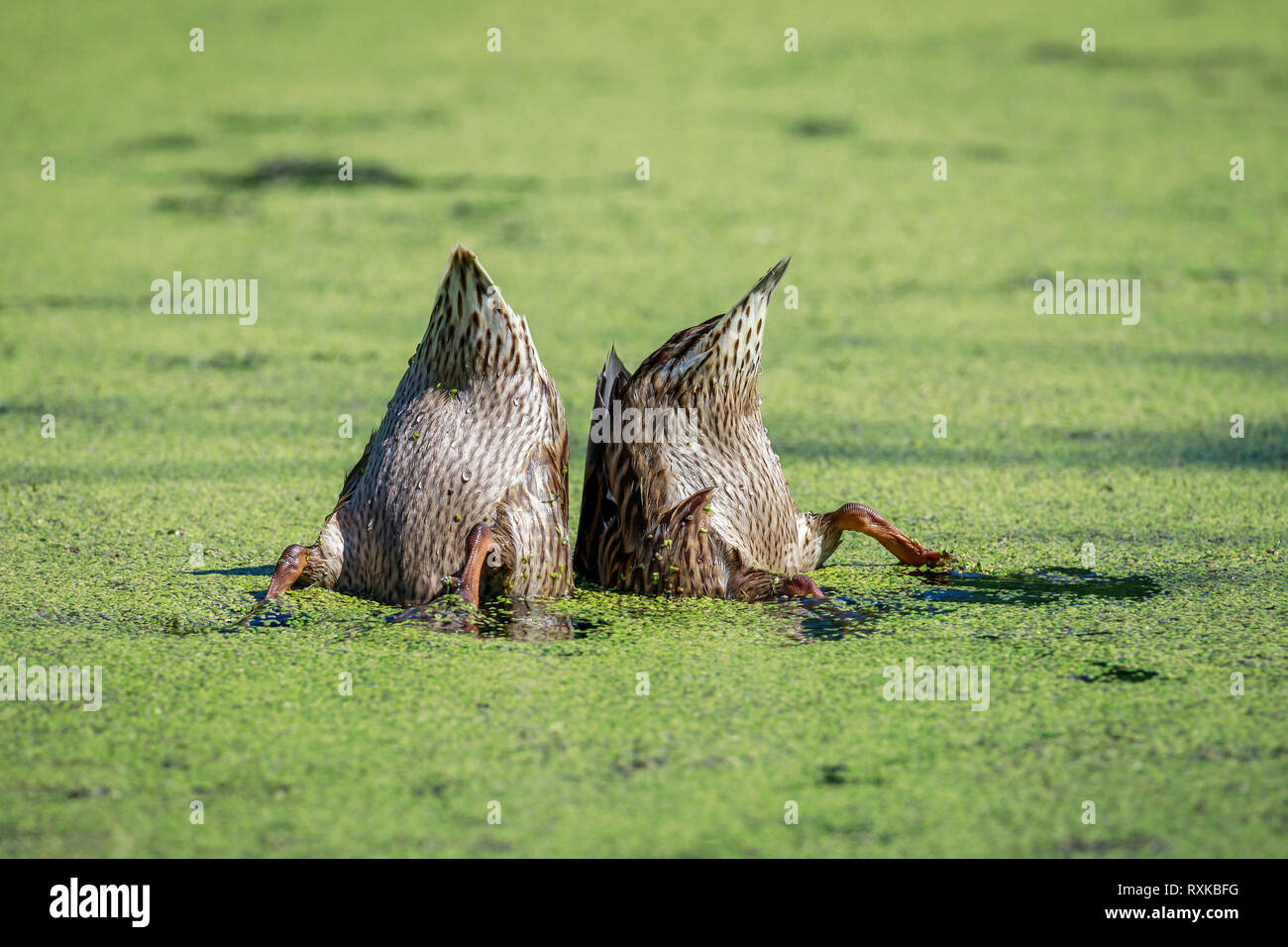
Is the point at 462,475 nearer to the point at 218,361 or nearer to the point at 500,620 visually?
the point at 500,620

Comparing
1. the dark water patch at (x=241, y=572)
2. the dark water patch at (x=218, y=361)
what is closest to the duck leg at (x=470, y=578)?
the dark water patch at (x=241, y=572)

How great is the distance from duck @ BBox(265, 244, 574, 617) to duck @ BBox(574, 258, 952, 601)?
0.44 feet

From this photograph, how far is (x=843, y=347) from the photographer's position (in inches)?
232

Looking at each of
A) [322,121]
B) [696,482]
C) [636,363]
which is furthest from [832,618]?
[322,121]

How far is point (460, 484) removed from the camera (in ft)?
11.3

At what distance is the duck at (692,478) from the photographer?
11.5 feet

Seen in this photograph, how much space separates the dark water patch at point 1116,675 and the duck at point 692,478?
2.10 feet

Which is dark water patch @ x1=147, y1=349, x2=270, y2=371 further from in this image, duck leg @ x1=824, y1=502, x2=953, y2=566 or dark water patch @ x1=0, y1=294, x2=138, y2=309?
duck leg @ x1=824, y1=502, x2=953, y2=566

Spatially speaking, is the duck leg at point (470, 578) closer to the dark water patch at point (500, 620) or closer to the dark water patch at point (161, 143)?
the dark water patch at point (500, 620)

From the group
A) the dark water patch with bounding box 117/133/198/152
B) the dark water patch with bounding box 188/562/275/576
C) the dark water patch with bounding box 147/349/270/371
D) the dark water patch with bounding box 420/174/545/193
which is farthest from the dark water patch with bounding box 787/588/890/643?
the dark water patch with bounding box 117/133/198/152

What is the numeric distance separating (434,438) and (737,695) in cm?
98

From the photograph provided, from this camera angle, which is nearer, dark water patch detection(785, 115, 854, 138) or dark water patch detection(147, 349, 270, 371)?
dark water patch detection(147, 349, 270, 371)

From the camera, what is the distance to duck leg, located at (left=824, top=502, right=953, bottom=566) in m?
3.77

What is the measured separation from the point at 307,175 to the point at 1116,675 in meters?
5.99
